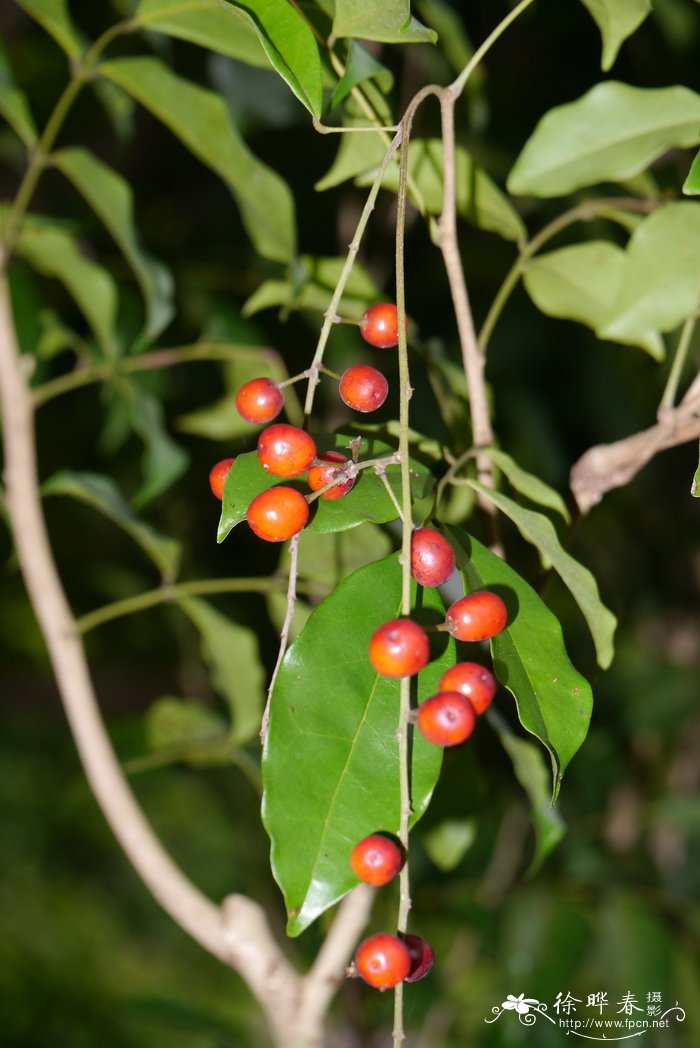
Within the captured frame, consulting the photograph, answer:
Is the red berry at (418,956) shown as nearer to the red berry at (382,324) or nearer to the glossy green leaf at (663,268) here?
the red berry at (382,324)

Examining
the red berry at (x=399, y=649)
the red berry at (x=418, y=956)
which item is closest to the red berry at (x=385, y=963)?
the red berry at (x=418, y=956)

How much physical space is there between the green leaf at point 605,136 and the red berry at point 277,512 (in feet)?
1.06

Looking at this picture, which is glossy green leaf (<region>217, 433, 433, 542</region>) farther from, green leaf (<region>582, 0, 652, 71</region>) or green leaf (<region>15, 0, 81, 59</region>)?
green leaf (<region>15, 0, 81, 59</region>)

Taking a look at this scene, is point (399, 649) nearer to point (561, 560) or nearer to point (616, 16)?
point (561, 560)

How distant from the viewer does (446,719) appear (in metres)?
0.46

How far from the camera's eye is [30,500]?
89 cm

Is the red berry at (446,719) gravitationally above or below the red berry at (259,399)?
below

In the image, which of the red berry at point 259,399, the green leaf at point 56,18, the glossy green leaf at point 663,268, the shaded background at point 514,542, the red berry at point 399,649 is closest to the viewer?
the red berry at point 399,649

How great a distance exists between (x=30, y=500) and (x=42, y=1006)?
6.61 feet

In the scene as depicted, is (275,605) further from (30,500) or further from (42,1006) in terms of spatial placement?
(42,1006)

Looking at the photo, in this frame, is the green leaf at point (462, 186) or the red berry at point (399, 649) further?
the green leaf at point (462, 186)

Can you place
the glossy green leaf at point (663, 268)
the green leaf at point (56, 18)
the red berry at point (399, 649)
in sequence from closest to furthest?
the red berry at point (399, 649)
the glossy green leaf at point (663, 268)
the green leaf at point (56, 18)

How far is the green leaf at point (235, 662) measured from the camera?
883mm

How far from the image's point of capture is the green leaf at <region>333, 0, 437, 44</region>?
1.73ft
